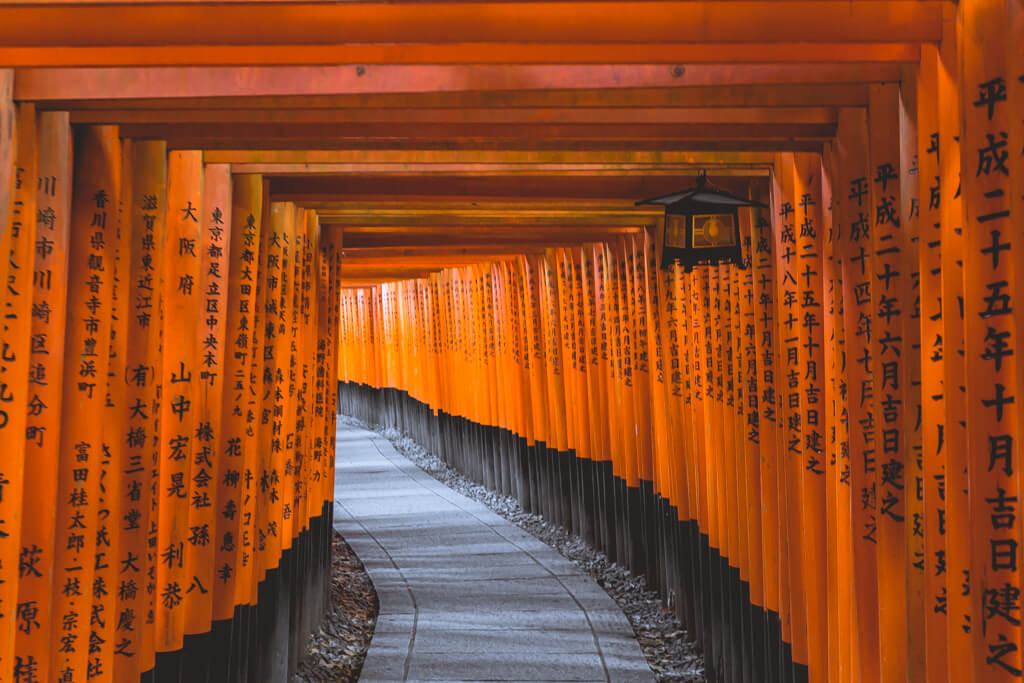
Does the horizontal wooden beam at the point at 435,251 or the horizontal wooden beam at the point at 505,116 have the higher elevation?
the horizontal wooden beam at the point at 435,251

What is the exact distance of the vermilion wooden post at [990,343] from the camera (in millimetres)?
3029

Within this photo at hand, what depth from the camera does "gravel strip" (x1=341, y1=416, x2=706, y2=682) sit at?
909cm

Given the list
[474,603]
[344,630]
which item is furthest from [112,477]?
[474,603]

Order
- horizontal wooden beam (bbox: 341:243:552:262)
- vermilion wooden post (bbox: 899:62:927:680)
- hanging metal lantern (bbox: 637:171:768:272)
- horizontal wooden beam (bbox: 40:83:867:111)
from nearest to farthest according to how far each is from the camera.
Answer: vermilion wooden post (bbox: 899:62:927:680)
horizontal wooden beam (bbox: 40:83:867:111)
hanging metal lantern (bbox: 637:171:768:272)
horizontal wooden beam (bbox: 341:243:552:262)

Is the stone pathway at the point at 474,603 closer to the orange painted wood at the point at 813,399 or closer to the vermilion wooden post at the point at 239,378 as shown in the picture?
the vermilion wooden post at the point at 239,378

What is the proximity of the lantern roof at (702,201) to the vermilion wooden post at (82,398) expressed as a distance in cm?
310

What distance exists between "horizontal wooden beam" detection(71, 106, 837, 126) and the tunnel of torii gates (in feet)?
0.05

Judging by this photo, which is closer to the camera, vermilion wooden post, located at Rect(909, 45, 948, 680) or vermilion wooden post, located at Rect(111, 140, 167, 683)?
vermilion wooden post, located at Rect(909, 45, 948, 680)

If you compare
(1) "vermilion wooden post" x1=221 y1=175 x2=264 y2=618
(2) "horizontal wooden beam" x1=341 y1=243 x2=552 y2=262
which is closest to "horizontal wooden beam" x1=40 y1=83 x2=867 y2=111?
(1) "vermilion wooden post" x1=221 y1=175 x2=264 y2=618

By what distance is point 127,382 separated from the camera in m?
5.19

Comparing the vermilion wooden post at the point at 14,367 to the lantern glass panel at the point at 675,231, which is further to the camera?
the lantern glass panel at the point at 675,231

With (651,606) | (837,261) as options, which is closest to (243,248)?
(837,261)

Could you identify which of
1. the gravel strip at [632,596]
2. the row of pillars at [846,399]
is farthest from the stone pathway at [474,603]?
the row of pillars at [846,399]

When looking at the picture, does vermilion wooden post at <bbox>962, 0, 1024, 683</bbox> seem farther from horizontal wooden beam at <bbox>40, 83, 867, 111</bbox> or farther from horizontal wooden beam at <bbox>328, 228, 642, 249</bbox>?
horizontal wooden beam at <bbox>328, 228, 642, 249</bbox>
